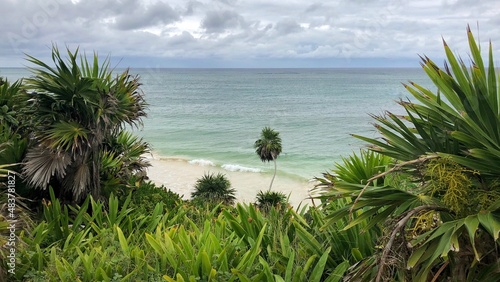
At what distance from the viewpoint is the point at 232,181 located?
88.7 ft

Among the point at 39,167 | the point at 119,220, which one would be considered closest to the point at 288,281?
the point at 119,220

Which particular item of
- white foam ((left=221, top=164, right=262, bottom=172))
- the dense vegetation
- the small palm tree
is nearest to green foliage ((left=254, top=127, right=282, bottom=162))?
the small palm tree

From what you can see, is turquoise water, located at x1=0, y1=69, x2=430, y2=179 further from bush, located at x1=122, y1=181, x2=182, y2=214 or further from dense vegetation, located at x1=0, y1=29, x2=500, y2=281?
dense vegetation, located at x1=0, y1=29, x2=500, y2=281

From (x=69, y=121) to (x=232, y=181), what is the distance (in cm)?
2041

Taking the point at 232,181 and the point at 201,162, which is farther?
the point at 201,162

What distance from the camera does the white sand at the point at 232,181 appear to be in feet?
78.9

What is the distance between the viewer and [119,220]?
18.6 feet

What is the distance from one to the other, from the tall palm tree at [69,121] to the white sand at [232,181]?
15.7 metres

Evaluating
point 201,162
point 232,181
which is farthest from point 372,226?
point 201,162

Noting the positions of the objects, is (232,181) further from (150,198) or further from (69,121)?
(69,121)

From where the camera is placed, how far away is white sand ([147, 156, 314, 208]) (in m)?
24.0

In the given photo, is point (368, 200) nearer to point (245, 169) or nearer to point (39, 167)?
point (39, 167)

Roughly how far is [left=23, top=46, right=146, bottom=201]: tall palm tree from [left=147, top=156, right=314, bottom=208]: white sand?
51.5 ft

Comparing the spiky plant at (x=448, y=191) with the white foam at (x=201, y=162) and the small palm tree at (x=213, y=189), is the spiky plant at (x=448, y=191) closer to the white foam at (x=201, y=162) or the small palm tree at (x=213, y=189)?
the small palm tree at (x=213, y=189)
